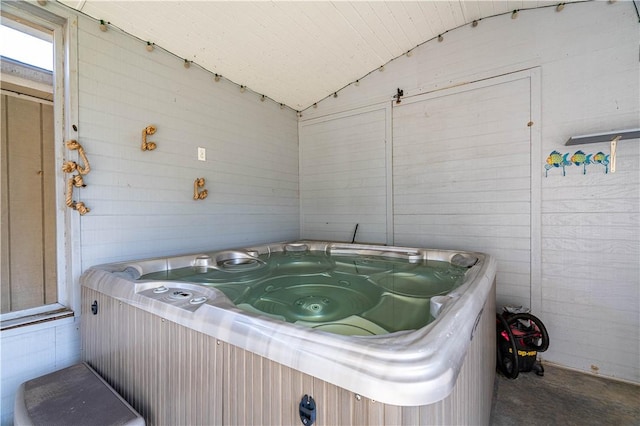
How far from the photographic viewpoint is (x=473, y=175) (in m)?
2.47

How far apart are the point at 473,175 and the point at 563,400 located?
5.53 feet

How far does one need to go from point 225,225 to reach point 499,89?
2.65m

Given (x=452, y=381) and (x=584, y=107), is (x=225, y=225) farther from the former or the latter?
(x=584, y=107)

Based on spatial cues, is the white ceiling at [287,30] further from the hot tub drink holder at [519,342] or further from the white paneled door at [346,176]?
the hot tub drink holder at [519,342]

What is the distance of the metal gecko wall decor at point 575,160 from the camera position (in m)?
1.99

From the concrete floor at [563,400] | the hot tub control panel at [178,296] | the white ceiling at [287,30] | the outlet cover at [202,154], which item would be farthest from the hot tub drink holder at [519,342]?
the outlet cover at [202,154]

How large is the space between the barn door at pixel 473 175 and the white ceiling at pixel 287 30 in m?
0.57

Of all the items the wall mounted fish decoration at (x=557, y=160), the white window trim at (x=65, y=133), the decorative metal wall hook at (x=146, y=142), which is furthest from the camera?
the wall mounted fish decoration at (x=557, y=160)

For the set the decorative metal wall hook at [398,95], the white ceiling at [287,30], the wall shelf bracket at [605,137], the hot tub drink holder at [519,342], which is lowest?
the hot tub drink holder at [519,342]

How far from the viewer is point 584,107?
2057 mm

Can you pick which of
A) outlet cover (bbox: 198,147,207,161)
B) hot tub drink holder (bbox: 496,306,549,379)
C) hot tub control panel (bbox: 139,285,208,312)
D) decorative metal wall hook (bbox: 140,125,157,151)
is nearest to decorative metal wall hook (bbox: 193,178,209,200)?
outlet cover (bbox: 198,147,207,161)

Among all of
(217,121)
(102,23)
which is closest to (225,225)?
(217,121)

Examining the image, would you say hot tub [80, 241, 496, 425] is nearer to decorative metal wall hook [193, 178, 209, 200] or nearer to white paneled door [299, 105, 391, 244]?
decorative metal wall hook [193, 178, 209, 200]

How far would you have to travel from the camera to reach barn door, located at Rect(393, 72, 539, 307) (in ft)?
7.44
